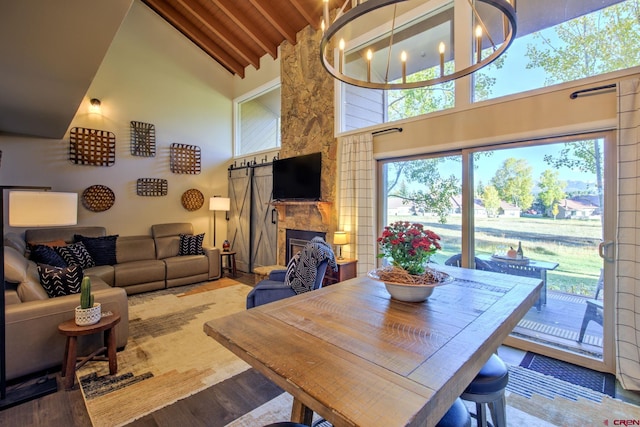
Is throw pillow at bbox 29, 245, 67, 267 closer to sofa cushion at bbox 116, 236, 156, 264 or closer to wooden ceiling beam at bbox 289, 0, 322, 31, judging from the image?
sofa cushion at bbox 116, 236, 156, 264

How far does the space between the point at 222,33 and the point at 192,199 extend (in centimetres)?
334

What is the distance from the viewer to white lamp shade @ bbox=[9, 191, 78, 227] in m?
1.90

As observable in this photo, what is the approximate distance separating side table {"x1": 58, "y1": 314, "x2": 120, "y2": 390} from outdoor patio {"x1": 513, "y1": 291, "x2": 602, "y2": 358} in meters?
3.65

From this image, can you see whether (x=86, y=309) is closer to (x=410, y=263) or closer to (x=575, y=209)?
(x=410, y=263)

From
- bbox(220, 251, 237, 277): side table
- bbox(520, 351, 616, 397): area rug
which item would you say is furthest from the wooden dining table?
bbox(220, 251, 237, 277): side table

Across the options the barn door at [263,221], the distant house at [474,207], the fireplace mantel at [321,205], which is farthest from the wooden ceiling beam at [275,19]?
the distant house at [474,207]

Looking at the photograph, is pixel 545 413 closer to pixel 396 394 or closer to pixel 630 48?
pixel 396 394

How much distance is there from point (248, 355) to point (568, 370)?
9.38 feet

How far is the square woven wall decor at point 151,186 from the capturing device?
A: 17.9 ft

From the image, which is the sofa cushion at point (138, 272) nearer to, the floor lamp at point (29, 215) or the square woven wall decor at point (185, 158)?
the square woven wall decor at point (185, 158)

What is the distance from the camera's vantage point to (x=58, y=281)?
2.55 meters

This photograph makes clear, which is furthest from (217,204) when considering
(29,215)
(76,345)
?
(29,215)

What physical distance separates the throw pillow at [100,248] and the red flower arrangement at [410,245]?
4777mm

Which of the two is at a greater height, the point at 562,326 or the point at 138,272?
the point at 138,272
